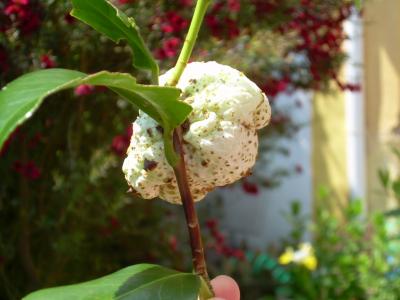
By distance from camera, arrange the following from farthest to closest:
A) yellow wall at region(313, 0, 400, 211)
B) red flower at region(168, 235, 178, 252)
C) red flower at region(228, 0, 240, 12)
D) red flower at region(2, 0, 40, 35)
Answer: yellow wall at region(313, 0, 400, 211), red flower at region(168, 235, 178, 252), red flower at region(228, 0, 240, 12), red flower at region(2, 0, 40, 35)

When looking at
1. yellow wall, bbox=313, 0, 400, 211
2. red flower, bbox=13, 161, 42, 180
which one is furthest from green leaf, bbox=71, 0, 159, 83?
yellow wall, bbox=313, 0, 400, 211

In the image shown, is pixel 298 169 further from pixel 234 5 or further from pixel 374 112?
pixel 234 5

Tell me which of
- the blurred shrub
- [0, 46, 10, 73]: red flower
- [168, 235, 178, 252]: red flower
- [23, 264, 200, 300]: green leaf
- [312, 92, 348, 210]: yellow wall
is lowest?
[312, 92, 348, 210]: yellow wall

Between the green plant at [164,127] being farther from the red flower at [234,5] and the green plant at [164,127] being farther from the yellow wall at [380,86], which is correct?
the yellow wall at [380,86]

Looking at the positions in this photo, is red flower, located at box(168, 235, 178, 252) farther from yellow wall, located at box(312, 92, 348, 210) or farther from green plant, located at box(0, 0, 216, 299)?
green plant, located at box(0, 0, 216, 299)

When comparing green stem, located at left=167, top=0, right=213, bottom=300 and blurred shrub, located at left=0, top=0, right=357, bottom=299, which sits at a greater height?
green stem, located at left=167, top=0, right=213, bottom=300

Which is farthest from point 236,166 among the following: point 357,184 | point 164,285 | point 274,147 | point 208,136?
point 357,184

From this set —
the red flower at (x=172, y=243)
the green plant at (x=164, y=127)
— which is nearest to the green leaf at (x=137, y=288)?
the green plant at (x=164, y=127)
